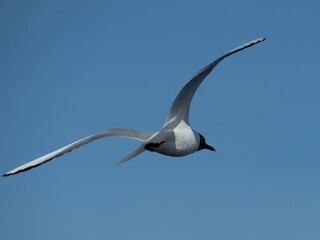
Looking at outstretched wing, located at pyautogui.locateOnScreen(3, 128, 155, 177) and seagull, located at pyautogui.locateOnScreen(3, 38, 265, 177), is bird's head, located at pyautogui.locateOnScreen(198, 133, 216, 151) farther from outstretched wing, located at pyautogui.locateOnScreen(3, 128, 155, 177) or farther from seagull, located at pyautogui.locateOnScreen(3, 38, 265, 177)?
outstretched wing, located at pyautogui.locateOnScreen(3, 128, 155, 177)

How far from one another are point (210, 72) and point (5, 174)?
5.56 metres

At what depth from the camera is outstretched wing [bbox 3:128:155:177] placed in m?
9.58

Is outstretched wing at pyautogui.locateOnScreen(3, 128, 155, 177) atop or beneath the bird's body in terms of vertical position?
atop

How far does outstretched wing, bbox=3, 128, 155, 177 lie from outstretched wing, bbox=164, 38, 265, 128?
2.64 ft

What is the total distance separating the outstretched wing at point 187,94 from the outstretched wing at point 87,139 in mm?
806

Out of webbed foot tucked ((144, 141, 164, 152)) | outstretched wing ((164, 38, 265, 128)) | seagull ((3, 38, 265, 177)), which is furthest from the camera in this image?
webbed foot tucked ((144, 141, 164, 152))

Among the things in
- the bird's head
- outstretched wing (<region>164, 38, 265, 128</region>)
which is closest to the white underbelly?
outstretched wing (<region>164, 38, 265, 128</region>)

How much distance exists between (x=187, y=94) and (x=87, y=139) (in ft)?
10.4

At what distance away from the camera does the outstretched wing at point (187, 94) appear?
11.2m

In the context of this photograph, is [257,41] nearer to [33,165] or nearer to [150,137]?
[150,137]

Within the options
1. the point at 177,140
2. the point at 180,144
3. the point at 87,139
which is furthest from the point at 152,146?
the point at 87,139

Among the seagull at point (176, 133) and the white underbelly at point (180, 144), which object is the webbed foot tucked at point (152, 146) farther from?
the white underbelly at point (180, 144)

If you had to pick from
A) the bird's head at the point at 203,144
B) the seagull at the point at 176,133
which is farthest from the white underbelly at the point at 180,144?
the bird's head at the point at 203,144

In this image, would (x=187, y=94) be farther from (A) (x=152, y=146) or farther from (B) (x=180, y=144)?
(A) (x=152, y=146)
